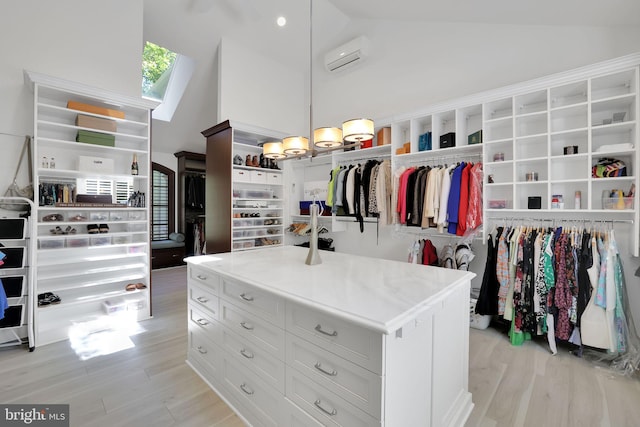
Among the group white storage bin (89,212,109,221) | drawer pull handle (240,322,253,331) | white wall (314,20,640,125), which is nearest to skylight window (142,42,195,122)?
white wall (314,20,640,125)

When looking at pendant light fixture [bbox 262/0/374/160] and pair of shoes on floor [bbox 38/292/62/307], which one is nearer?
pendant light fixture [bbox 262/0/374/160]

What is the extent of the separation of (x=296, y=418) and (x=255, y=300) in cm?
58

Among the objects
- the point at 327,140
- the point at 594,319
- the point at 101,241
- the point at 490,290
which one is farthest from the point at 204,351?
the point at 594,319

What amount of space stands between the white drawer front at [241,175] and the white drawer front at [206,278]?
1.94 metres

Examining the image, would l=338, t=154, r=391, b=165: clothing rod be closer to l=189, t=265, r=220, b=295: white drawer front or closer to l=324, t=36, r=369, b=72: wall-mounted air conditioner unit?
l=324, t=36, r=369, b=72: wall-mounted air conditioner unit

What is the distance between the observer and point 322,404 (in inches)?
47.9

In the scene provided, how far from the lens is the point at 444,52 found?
11.1 ft

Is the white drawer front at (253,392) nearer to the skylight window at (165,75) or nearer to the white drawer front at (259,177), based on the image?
the white drawer front at (259,177)

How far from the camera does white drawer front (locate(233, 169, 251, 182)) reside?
3872 mm

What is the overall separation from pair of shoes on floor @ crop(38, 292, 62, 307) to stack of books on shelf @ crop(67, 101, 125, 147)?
153cm

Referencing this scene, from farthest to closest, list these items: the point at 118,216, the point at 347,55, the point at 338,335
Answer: the point at 347,55
the point at 118,216
the point at 338,335

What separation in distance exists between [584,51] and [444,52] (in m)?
1.30

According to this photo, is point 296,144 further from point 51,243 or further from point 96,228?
point 51,243

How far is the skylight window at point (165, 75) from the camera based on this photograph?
4641mm
